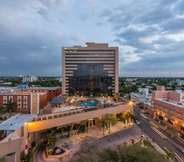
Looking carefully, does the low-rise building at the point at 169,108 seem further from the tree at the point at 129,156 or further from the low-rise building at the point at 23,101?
the low-rise building at the point at 23,101

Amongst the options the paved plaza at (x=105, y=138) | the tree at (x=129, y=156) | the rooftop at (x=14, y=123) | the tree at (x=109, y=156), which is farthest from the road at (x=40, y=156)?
the tree at (x=109, y=156)

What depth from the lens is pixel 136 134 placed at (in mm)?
37938

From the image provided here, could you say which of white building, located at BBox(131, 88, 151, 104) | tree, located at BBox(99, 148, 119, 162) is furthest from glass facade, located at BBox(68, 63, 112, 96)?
tree, located at BBox(99, 148, 119, 162)

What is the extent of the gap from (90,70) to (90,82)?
6.81 meters

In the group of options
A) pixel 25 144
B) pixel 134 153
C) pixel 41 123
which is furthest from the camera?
pixel 41 123

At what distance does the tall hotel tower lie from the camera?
76062mm

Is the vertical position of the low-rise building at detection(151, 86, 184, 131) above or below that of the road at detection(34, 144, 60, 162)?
above

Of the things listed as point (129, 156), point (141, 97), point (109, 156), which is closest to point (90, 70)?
point (141, 97)

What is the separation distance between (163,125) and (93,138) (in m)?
27.4

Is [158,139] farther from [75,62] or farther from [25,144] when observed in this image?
[75,62]

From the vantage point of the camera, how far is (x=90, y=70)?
77.0 metres

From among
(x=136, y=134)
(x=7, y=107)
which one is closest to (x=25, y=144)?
(x=7, y=107)

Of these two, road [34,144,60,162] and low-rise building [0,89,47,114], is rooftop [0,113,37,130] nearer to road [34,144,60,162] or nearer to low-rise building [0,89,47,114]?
road [34,144,60,162]

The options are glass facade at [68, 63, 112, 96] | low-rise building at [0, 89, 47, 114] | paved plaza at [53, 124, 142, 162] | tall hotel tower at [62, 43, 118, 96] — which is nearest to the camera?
paved plaza at [53, 124, 142, 162]
